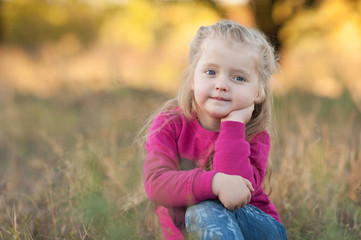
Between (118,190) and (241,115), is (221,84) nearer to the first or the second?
(241,115)

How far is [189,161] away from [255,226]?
42cm

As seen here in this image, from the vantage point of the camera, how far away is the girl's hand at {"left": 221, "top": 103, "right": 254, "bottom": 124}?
1953 millimetres

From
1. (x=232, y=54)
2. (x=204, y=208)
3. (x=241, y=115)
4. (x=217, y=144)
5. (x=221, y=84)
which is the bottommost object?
(x=204, y=208)

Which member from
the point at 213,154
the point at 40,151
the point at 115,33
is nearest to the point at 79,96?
the point at 40,151

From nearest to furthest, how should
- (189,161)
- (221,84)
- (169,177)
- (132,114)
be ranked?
(169,177) → (221,84) → (189,161) → (132,114)

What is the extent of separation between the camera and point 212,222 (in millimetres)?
1694

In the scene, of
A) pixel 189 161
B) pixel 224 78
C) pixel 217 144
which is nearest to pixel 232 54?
pixel 224 78

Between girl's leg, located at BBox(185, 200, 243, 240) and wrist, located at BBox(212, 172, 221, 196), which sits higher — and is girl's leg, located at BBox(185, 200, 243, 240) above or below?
below

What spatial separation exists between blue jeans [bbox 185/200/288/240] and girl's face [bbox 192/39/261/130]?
0.44 meters

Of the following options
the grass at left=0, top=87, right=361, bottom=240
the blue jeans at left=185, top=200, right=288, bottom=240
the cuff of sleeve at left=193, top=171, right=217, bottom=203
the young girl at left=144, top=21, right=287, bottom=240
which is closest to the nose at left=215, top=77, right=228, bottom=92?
the young girl at left=144, top=21, right=287, bottom=240

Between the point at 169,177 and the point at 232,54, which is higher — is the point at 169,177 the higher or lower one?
the lower one

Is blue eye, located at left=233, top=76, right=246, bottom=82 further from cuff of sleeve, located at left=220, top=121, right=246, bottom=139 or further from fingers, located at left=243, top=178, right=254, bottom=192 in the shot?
fingers, located at left=243, top=178, right=254, bottom=192

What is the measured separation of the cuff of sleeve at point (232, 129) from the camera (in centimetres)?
190

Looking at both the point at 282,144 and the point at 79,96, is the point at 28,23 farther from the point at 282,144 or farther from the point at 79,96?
the point at 282,144
